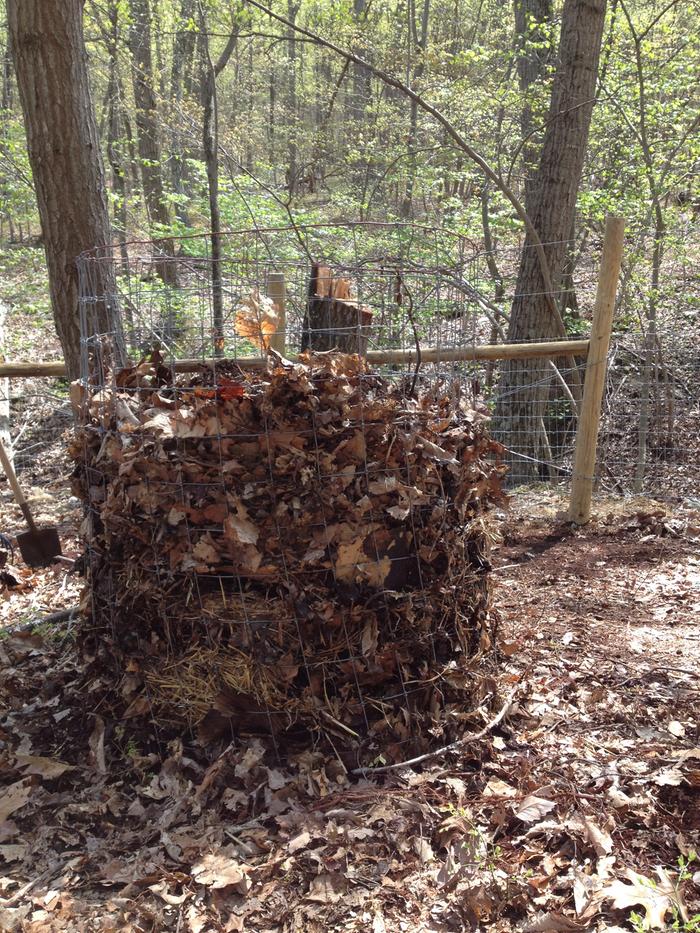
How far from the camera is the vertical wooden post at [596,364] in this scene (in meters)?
4.81

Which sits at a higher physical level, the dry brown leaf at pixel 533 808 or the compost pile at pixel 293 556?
the compost pile at pixel 293 556

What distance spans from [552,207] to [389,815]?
6.18 m

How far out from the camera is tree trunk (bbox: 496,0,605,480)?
6656mm

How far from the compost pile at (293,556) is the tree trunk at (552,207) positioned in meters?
3.83

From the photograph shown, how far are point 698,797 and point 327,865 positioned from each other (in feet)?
4.38

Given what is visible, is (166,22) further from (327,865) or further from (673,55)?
(327,865)

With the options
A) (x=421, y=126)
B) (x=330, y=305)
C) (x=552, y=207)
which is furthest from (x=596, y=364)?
(x=421, y=126)

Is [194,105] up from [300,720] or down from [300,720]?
up

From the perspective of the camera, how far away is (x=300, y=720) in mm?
2805

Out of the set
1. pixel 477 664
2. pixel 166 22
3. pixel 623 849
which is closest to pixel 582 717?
pixel 477 664

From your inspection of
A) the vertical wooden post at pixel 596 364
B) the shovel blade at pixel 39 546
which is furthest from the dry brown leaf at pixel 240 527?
the vertical wooden post at pixel 596 364

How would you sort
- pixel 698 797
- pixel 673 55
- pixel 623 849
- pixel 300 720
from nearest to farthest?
pixel 623 849, pixel 698 797, pixel 300 720, pixel 673 55

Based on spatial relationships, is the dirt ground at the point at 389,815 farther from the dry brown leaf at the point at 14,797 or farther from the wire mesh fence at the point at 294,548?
the wire mesh fence at the point at 294,548

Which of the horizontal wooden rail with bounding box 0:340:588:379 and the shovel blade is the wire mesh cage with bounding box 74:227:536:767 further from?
the shovel blade
